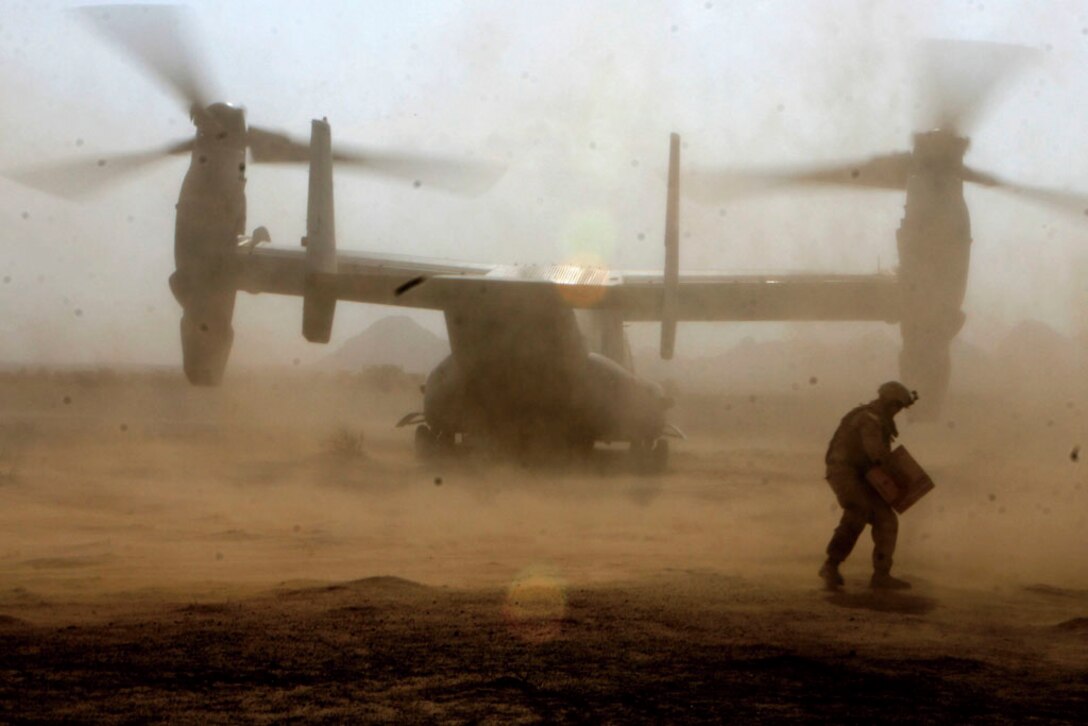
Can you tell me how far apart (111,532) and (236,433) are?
15783 mm

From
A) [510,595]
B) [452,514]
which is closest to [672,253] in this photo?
[452,514]

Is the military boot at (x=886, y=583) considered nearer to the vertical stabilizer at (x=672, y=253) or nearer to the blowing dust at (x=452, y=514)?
the blowing dust at (x=452, y=514)

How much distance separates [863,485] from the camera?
9.81m

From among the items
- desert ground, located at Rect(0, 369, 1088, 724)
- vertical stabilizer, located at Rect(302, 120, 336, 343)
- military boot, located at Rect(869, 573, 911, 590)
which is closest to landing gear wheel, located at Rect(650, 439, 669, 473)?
desert ground, located at Rect(0, 369, 1088, 724)

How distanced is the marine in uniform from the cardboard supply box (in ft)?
0.42

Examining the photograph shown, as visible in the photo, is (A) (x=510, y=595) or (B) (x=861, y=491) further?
(B) (x=861, y=491)

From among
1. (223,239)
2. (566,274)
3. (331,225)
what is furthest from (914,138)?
(223,239)

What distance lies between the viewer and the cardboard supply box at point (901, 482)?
9.56 m

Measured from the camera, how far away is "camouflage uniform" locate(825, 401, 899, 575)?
9.70 metres

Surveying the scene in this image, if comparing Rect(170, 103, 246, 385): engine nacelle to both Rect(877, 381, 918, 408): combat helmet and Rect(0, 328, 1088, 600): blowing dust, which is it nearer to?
Answer: Rect(0, 328, 1088, 600): blowing dust

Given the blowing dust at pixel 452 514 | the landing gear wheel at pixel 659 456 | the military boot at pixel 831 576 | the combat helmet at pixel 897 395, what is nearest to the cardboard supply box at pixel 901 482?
the combat helmet at pixel 897 395

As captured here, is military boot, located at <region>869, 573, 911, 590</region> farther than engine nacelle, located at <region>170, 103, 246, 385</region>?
No

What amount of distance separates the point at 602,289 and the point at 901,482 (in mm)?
7745

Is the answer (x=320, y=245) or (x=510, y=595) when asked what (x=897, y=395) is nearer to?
(x=510, y=595)
